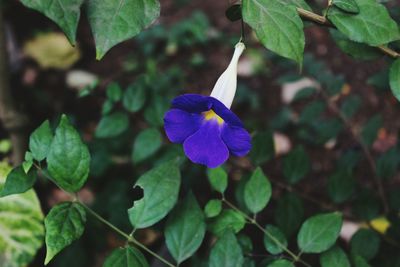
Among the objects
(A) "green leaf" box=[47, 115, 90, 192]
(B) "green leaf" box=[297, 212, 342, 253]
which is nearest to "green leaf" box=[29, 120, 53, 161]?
(A) "green leaf" box=[47, 115, 90, 192]

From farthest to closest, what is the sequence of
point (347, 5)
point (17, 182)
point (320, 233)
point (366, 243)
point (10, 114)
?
point (10, 114) < point (366, 243) < point (320, 233) < point (17, 182) < point (347, 5)

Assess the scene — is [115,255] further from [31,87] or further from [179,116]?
[31,87]

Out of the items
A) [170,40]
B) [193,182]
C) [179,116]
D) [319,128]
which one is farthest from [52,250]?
[170,40]

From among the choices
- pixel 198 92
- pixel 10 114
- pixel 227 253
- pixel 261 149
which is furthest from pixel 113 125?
pixel 198 92

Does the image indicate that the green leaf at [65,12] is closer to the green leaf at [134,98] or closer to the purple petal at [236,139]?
the purple petal at [236,139]

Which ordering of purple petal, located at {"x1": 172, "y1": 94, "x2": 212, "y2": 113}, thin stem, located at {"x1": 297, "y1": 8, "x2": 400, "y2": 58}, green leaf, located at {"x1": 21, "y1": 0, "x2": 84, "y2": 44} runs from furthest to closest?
1. purple petal, located at {"x1": 172, "y1": 94, "x2": 212, "y2": 113}
2. thin stem, located at {"x1": 297, "y1": 8, "x2": 400, "y2": 58}
3. green leaf, located at {"x1": 21, "y1": 0, "x2": 84, "y2": 44}

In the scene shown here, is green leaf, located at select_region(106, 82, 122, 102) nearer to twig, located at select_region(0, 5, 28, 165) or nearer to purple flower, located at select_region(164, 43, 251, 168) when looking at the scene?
twig, located at select_region(0, 5, 28, 165)

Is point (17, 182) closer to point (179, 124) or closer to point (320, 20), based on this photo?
point (179, 124)
